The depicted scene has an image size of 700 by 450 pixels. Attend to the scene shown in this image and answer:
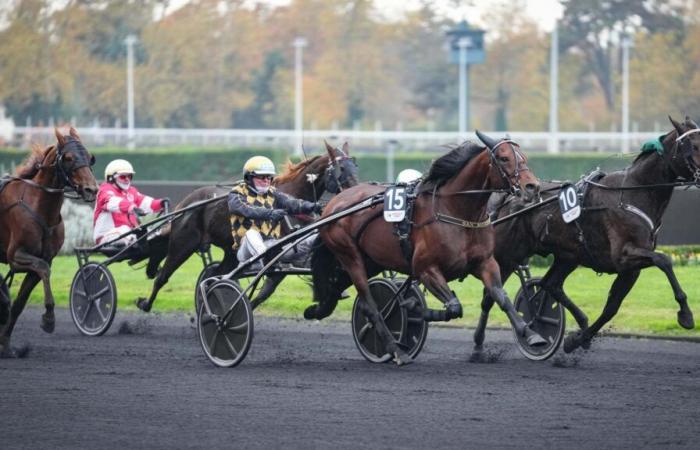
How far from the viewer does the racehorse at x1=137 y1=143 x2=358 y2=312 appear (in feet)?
37.7

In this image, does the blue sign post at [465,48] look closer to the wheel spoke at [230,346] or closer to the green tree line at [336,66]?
the green tree line at [336,66]

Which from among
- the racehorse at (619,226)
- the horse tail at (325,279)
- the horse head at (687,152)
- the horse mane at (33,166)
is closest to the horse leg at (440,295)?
the racehorse at (619,226)

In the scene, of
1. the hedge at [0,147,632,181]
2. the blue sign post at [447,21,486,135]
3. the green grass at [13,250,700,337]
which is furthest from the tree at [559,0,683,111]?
the green grass at [13,250,700,337]

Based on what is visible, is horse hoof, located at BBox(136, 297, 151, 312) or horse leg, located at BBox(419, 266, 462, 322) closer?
horse leg, located at BBox(419, 266, 462, 322)

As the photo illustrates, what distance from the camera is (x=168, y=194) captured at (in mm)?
18594

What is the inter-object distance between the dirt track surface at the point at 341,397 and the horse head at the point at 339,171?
4.01 feet

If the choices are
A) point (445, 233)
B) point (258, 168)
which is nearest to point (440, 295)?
point (445, 233)

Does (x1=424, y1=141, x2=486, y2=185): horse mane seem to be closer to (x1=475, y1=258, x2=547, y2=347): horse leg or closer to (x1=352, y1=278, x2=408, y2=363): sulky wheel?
(x1=475, y1=258, x2=547, y2=347): horse leg

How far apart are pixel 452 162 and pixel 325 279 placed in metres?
1.42

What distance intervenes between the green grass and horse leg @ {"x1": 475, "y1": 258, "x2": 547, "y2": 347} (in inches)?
120

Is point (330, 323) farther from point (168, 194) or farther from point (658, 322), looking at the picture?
point (168, 194)

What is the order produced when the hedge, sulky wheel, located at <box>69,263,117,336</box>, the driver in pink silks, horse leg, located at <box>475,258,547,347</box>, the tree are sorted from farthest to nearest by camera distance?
the tree < the hedge < the driver in pink silks < sulky wheel, located at <box>69,263,117,336</box> < horse leg, located at <box>475,258,547,347</box>

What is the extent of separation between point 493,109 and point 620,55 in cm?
573

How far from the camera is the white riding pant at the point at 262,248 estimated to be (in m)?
10.1
